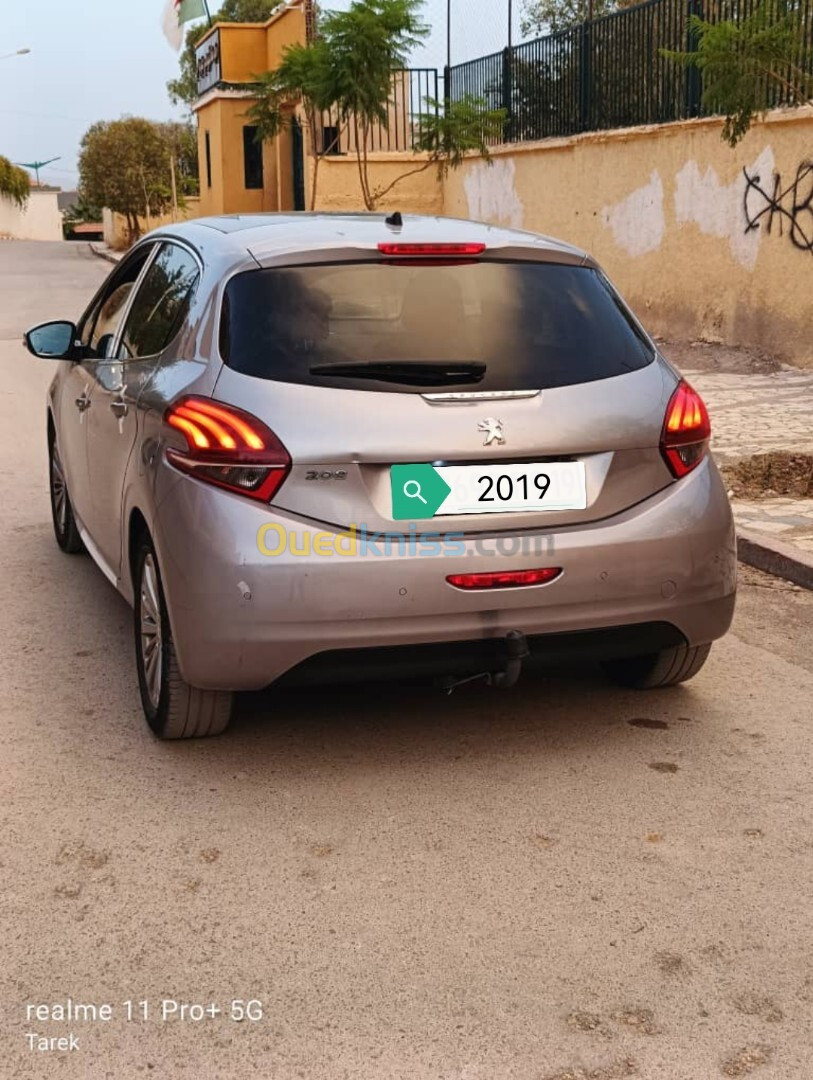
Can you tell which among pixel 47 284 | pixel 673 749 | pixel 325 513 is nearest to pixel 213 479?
pixel 325 513

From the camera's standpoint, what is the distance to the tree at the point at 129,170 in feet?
170

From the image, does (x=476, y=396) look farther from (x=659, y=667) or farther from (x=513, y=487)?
(x=659, y=667)

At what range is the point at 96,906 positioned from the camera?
3.40 metres

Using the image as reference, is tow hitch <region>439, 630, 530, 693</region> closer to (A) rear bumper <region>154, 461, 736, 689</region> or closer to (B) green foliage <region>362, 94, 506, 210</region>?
(A) rear bumper <region>154, 461, 736, 689</region>

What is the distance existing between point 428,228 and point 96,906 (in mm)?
2435

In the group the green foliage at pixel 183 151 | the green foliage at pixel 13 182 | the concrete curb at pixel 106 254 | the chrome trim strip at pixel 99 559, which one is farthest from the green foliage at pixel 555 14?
the green foliage at pixel 13 182

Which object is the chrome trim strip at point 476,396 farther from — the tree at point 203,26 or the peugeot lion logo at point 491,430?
the tree at point 203,26

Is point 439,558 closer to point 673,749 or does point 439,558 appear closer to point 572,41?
point 673,749

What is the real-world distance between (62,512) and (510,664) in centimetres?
363

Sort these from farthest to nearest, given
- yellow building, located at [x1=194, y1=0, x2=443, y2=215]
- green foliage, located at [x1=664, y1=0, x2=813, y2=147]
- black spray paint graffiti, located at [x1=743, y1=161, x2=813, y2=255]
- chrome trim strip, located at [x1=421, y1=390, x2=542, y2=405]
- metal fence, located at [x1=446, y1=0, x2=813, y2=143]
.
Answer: yellow building, located at [x1=194, y1=0, x2=443, y2=215]
metal fence, located at [x1=446, y1=0, x2=813, y2=143]
black spray paint graffiti, located at [x1=743, y1=161, x2=813, y2=255]
green foliage, located at [x1=664, y1=0, x2=813, y2=147]
chrome trim strip, located at [x1=421, y1=390, x2=542, y2=405]

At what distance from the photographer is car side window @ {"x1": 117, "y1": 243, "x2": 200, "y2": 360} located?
4.64 m

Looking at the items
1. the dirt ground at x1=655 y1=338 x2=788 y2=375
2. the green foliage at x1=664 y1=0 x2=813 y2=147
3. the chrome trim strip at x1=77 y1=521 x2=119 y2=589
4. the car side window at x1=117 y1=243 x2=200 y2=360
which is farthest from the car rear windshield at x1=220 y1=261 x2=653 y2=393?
the dirt ground at x1=655 y1=338 x2=788 y2=375

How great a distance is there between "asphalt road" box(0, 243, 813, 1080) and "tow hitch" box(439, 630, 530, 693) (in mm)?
289

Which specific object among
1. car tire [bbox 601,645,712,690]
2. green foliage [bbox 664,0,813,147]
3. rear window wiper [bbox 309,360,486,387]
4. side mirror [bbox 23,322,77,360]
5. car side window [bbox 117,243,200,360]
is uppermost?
green foliage [bbox 664,0,813,147]
